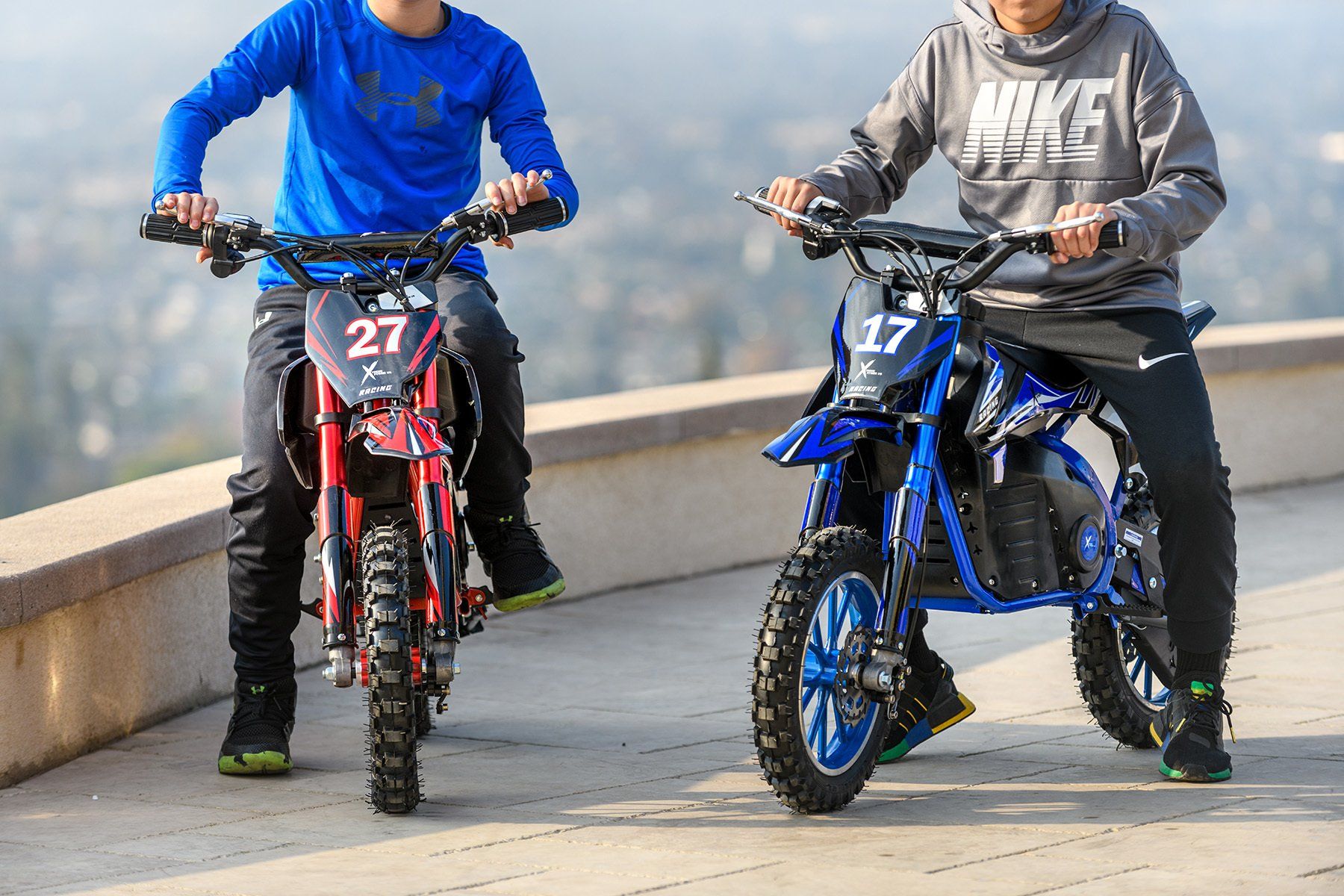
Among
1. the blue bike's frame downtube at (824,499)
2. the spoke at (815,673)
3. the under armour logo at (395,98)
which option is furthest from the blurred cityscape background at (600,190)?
the spoke at (815,673)

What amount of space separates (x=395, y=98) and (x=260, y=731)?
5.06ft

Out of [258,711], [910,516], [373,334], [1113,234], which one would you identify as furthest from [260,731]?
[1113,234]

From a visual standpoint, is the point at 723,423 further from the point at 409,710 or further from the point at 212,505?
the point at 409,710

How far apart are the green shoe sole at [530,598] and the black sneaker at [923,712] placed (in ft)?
2.80

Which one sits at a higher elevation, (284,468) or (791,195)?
(791,195)

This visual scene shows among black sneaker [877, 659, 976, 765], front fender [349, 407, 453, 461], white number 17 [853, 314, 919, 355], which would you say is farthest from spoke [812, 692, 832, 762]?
front fender [349, 407, 453, 461]

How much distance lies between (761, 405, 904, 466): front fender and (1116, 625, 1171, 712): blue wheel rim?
104 cm

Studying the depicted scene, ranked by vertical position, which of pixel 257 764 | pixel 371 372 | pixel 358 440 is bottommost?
pixel 257 764

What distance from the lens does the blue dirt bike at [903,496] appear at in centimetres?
375

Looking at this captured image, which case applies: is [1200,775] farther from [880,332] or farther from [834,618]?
[880,332]

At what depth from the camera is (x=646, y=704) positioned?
5.19 metres

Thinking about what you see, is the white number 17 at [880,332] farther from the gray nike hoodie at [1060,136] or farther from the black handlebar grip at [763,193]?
the gray nike hoodie at [1060,136]

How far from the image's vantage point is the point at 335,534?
3.99 meters

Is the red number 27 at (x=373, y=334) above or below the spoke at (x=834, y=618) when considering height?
above
